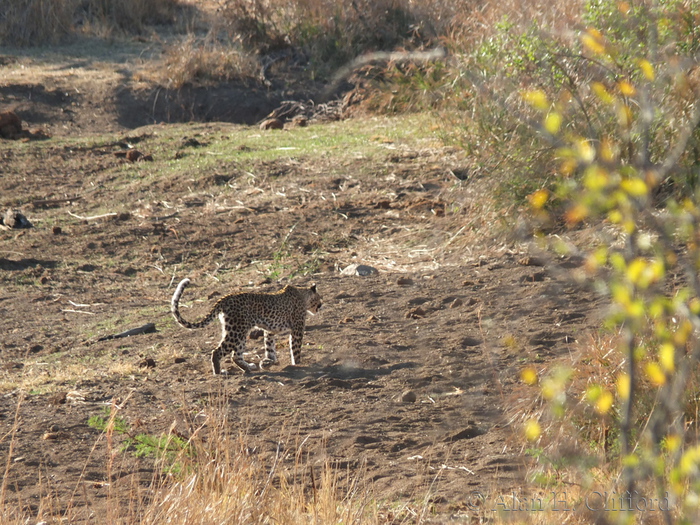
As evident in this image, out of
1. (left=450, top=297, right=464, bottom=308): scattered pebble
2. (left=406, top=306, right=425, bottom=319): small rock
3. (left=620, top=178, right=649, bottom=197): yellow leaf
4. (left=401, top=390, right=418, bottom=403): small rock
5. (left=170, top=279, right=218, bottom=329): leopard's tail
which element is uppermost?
(left=620, top=178, right=649, bottom=197): yellow leaf

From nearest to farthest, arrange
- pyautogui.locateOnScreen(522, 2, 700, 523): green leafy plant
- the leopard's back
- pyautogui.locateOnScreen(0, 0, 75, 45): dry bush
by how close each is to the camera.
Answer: pyautogui.locateOnScreen(522, 2, 700, 523): green leafy plant, the leopard's back, pyautogui.locateOnScreen(0, 0, 75, 45): dry bush

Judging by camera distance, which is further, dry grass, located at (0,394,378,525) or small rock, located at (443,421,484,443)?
small rock, located at (443,421,484,443)

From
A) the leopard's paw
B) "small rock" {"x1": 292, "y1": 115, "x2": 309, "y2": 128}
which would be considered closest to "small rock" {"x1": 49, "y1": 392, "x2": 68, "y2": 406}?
the leopard's paw

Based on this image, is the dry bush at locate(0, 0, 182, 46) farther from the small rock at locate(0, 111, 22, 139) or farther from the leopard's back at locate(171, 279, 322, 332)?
the leopard's back at locate(171, 279, 322, 332)

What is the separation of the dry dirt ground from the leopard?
25 centimetres

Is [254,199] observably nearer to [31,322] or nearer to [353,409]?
[31,322]

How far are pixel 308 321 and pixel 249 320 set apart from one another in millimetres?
1116

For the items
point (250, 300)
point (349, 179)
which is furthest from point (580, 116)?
point (349, 179)

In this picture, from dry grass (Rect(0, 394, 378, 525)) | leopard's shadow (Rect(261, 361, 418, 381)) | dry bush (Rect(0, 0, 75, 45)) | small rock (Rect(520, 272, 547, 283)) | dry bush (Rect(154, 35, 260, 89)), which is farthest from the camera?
dry bush (Rect(0, 0, 75, 45))

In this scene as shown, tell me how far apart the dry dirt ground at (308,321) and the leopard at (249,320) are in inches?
9.7

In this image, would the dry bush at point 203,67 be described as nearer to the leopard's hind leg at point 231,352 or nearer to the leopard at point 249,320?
the leopard at point 249,320

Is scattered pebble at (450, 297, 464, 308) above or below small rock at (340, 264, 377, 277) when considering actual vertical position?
below

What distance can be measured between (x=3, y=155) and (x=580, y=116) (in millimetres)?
10584

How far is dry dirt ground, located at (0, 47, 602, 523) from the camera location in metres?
5.33
